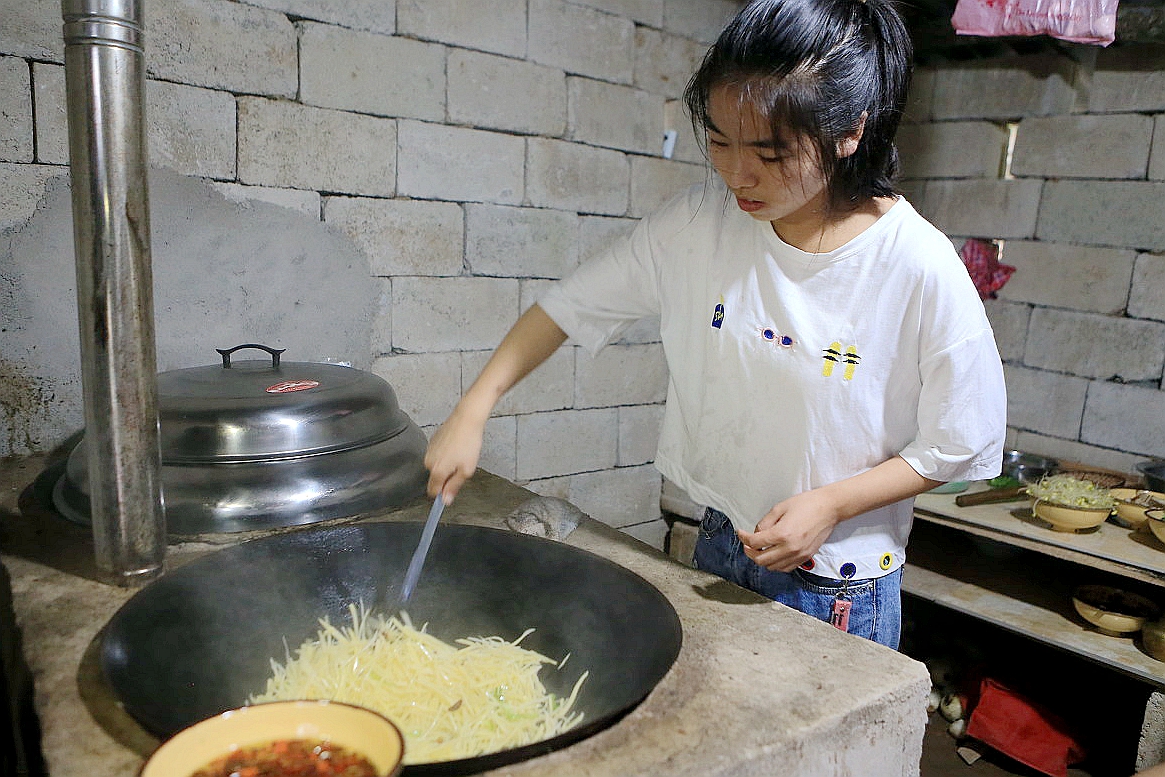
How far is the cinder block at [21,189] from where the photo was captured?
2291 mm

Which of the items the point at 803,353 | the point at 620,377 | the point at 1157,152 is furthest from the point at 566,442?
the point at 1157,152

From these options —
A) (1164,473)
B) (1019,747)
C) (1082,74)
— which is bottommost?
(1019,747)

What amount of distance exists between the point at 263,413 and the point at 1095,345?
3883 mm

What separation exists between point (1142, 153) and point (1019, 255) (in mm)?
687

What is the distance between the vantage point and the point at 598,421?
389cm

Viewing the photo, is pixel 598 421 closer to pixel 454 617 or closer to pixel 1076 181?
pixel 454 617

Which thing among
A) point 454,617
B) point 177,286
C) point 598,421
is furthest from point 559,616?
point 598,421

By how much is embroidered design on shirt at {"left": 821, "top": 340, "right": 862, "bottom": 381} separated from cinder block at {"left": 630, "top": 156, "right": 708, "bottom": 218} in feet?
7.43

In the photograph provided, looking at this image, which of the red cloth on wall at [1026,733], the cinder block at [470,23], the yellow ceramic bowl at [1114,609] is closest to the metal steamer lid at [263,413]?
the cinder block at [470,23]

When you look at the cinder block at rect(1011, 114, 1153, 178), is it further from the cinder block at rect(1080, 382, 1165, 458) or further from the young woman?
the young woman

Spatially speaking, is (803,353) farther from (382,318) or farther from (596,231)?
(596,231)

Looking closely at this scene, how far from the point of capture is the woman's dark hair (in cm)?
146

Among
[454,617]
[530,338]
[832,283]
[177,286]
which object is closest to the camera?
[832,283]

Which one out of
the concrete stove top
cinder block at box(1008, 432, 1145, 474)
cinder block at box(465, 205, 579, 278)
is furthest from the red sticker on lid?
cinder block at box(1008, 432, 1145, 474)
